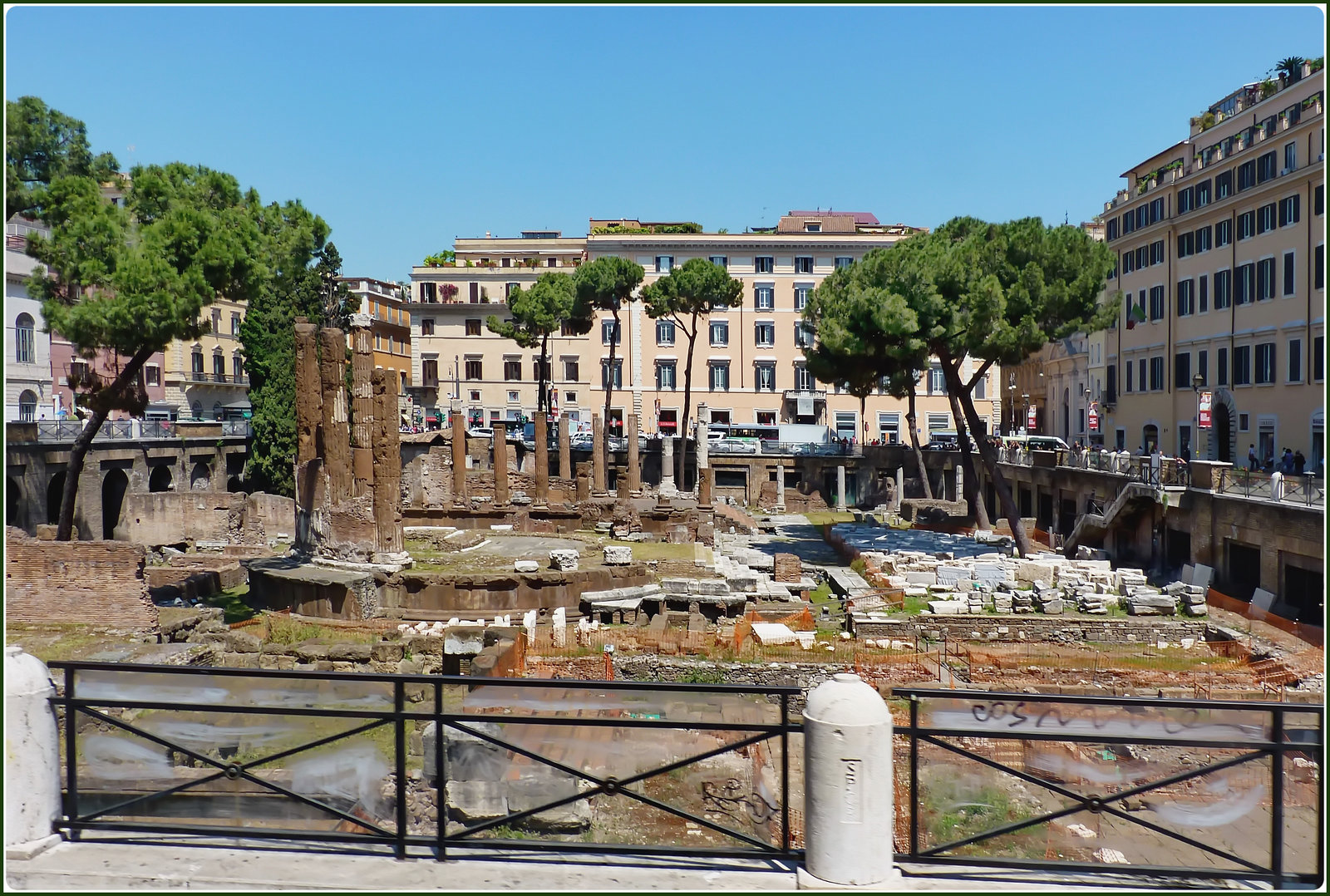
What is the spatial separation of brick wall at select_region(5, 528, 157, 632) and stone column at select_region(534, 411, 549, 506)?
19.0m

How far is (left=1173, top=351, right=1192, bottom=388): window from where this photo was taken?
38.3 m

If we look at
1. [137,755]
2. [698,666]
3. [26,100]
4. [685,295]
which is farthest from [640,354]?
[137,755]

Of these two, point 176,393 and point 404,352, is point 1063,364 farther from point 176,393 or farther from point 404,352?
point 176,393

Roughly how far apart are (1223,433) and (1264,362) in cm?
408

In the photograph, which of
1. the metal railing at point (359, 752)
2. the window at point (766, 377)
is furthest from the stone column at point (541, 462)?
the metal railing at point (359, 752)

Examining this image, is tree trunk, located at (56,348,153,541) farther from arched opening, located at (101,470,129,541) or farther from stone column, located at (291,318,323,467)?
arched opening, located at (101,470,129,541)

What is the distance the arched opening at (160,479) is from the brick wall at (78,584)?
74.4 feet

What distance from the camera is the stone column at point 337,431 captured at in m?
22.2

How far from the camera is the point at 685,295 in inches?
2026

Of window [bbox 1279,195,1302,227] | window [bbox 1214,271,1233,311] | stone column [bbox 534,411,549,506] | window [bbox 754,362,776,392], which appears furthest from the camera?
window [bbox 754,362,776,392]

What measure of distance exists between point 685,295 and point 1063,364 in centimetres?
2757

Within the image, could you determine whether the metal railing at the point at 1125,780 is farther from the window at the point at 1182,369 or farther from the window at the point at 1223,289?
the window at the point at 1182,369

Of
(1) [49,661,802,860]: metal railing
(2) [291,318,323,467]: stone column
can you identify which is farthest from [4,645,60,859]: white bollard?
(2) [291,318,323,467]: stone column

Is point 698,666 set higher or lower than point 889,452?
lower
